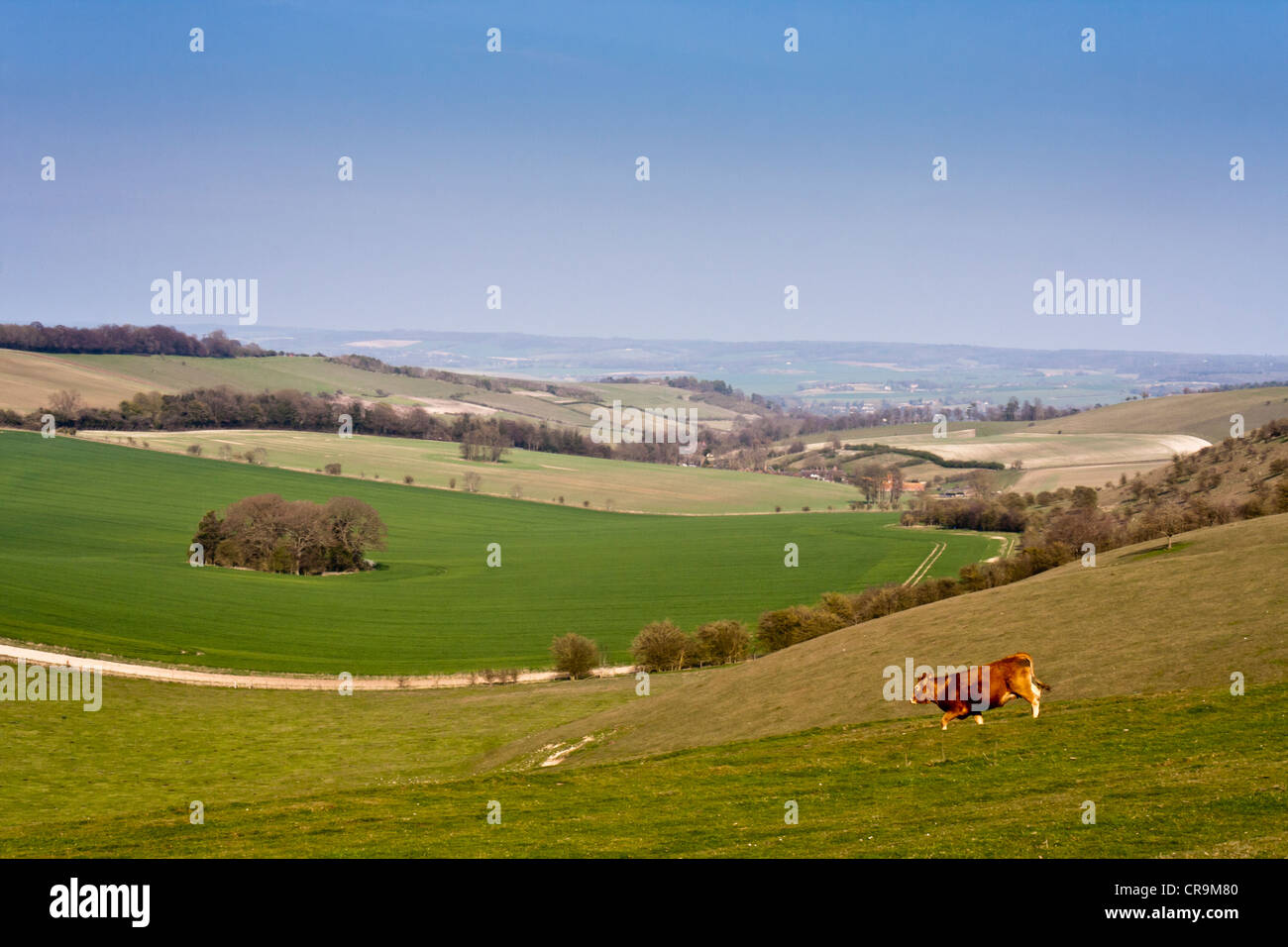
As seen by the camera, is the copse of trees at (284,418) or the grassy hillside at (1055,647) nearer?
the grassy hillside at (1055,647)

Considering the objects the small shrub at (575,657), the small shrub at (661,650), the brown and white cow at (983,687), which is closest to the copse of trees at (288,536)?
the small shrub at (575,657)

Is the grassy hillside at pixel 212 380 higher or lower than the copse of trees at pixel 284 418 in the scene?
higher

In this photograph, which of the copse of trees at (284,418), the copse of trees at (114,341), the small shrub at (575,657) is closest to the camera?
the small shrub at (575,657)

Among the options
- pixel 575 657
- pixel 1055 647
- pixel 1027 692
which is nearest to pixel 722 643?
pixel 575 657

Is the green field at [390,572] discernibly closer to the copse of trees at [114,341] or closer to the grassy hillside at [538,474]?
the grassy hillside at [538,474]

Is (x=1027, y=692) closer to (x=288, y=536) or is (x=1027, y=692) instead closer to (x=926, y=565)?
(x=926, y=565)

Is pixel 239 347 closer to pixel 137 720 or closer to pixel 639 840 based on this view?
pixel 137 720
